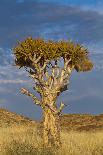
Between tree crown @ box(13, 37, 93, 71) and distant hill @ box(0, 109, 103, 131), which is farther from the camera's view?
distant hill @ box(0, 109, 103, 131)

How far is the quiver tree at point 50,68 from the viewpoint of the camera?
26.9 metres

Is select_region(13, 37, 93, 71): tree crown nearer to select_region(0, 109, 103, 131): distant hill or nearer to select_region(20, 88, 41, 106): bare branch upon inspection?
select_region(20, 88, 41, 106): bare branch

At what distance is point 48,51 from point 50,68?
129cm

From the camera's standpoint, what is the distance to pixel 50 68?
1104 inches

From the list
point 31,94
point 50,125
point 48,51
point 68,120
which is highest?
point 68,120

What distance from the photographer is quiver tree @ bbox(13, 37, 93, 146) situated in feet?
88.1

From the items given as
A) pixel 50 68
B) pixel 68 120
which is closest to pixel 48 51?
pixel 50 68

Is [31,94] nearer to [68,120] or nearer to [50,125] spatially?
[50,125]

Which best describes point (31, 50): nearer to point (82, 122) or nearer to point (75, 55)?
point (75, 55)

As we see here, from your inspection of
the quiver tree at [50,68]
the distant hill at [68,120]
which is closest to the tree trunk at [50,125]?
the quiver tree at [50,68]

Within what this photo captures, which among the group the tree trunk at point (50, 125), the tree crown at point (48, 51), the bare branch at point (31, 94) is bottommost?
the tree trunk at point (50, 125)

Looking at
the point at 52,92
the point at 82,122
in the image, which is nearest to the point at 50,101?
the point at 52,92

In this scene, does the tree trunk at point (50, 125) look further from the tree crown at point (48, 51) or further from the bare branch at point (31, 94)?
the tree crown at point (48, 51)

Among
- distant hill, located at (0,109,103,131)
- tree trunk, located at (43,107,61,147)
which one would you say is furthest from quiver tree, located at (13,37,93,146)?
distant hill, located at (0,109,103,131)
